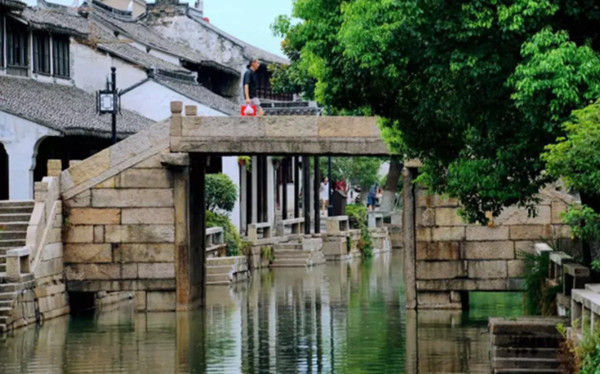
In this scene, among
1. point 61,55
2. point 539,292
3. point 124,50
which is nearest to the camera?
point 539,292

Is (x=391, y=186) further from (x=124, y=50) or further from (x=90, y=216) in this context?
(x=90, y=216)

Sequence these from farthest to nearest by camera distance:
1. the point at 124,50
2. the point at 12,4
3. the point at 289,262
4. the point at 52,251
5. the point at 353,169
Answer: the point at 353,169
the point at 124,50
the point at 289,262
the point at 12,4
the point at 52,251

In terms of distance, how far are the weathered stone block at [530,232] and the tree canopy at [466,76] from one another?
794 centimetres

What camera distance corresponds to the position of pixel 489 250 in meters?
28.9

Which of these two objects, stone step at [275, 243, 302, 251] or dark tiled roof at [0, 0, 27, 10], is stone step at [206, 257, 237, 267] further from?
dark tiled roof at [0, 0, 27, 10]

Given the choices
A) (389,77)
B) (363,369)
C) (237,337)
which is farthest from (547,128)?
(237,337)

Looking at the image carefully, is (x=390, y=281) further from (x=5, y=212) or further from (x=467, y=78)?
(x=467, y=78)

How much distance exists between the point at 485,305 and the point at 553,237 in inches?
136

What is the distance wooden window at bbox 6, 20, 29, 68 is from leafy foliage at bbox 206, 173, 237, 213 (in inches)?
309

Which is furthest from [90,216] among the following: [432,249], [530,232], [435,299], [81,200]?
[530,232]

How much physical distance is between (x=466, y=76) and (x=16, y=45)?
21394 mm

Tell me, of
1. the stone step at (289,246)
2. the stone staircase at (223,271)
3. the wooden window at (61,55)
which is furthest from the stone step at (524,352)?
the stone step at (289,246)

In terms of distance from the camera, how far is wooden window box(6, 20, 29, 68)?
36.8m

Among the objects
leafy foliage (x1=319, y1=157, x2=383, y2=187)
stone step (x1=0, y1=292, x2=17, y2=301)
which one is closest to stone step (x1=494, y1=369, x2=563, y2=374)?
stone step (x1=0, y1=292, x2=17, y2=301)
